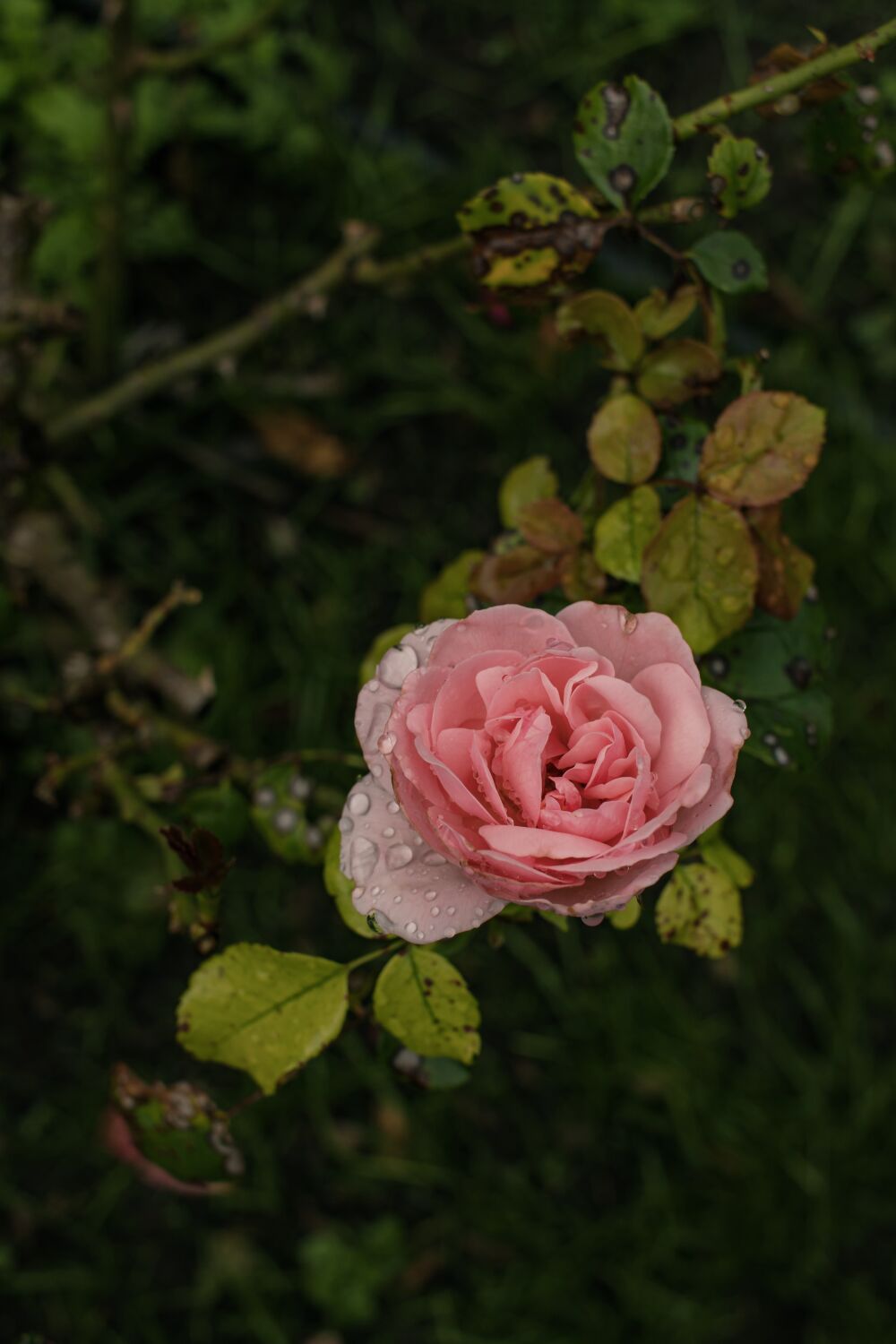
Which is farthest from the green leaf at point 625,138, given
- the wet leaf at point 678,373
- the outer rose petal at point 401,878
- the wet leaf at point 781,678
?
the outer rose petal at point 401,878

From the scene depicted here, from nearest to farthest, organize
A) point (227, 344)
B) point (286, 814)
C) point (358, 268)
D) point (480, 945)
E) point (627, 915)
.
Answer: point (627, 915)
point (286, 814)
point (358, 268)
point (227, 344)
point (480, 945)

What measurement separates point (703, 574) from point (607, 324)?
0.26 m

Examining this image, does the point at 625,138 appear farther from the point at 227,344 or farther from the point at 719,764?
the point at 227,344

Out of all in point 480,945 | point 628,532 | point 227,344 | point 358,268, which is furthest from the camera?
point 480,945

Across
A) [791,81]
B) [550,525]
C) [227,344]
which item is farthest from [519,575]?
[227,344]

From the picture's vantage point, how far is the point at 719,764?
30.3 inches

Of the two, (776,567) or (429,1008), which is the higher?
(776,567)

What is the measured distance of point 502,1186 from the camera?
2.01 metres

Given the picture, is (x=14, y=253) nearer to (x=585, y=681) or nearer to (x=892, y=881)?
(x=585, y=681)

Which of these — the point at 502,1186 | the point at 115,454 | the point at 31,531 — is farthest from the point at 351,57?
the point at 502,1186

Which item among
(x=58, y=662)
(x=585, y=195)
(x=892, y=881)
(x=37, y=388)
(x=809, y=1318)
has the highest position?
(x=585, y=195)

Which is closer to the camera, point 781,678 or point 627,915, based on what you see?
point 627,915

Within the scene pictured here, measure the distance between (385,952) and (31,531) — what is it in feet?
3.45

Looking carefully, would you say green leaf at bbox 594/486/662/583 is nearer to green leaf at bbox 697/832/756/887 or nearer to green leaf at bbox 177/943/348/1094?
green leaf at bbox 697/832/756/887
